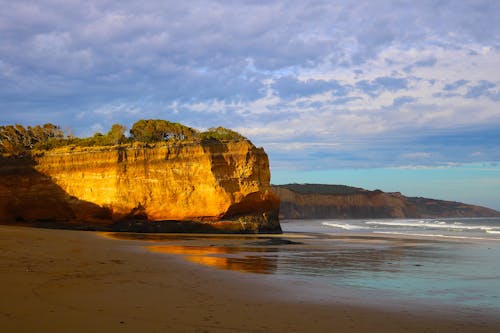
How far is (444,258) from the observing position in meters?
15.9

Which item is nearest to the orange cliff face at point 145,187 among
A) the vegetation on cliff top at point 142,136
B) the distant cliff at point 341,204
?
the vegetation on cliff top at point 142,136

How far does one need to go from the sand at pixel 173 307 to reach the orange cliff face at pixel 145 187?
2222cm

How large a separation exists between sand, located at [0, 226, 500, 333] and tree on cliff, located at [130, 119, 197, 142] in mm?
25929

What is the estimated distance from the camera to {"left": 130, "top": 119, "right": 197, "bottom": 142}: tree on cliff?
35562 mm

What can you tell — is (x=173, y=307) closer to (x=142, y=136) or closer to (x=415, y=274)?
(x=415, y=274)

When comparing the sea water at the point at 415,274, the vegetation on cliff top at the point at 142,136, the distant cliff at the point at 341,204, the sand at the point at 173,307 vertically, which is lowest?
the sea water at the point at 415,274

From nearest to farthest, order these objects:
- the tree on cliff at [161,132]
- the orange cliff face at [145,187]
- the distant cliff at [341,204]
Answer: the orange cliff face at [145,187] < the tree on cliff at [161,132] < the distant cliff at [341,204]

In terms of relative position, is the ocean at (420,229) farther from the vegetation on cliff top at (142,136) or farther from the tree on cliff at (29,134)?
the tree on cliff at (29,134)

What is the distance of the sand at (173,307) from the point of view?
563cm

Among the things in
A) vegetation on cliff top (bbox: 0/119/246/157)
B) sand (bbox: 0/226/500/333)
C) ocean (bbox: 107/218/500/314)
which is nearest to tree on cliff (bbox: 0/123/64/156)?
vegetation on cliff top (bbox: 0/119/246/157)

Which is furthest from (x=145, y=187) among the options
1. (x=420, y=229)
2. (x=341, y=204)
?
(x=341, y=204)

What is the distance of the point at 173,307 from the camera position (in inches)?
263

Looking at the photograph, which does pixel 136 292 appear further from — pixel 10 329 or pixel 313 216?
pixel 313 216

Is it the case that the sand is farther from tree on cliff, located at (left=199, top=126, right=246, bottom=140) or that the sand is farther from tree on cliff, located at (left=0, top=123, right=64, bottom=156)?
tree on cliff, located at (left=0, top=123, right=64, bottom=156)
